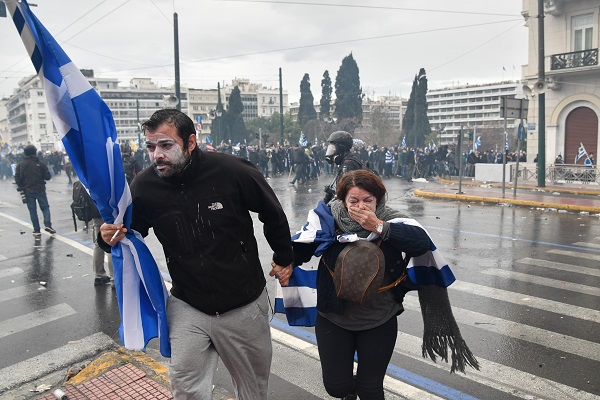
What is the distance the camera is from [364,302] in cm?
300

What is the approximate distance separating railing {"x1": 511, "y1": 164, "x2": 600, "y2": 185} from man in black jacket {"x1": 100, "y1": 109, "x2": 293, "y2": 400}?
2211cm

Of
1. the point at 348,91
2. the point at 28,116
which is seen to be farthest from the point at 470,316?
the point at 28,116

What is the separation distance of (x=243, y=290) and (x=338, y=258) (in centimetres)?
58

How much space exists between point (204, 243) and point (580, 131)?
26747mm

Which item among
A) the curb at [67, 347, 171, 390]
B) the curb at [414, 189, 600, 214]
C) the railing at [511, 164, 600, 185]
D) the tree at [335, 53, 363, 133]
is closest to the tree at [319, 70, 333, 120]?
the tree at [335, 53, 363, 133]

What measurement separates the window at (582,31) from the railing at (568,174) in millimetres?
6201

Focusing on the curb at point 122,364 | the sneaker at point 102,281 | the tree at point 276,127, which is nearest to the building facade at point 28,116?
the tree at point 276,127

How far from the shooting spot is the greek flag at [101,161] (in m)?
2.67

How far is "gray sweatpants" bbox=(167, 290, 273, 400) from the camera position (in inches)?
111

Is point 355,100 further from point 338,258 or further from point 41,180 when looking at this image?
point 338,258

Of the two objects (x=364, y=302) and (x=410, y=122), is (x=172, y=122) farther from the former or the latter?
(x=410, y=122)

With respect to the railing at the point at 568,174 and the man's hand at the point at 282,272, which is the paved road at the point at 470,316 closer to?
the man's hand at the point at 282,272

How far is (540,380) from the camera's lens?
4102mm

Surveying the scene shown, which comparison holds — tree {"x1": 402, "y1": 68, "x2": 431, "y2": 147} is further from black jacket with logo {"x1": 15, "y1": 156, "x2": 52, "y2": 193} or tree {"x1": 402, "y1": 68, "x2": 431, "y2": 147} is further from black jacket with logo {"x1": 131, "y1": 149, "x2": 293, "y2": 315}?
black jacket with logo {"x1": 131, "y1": 149, "x2": 293, "y2": 315}
